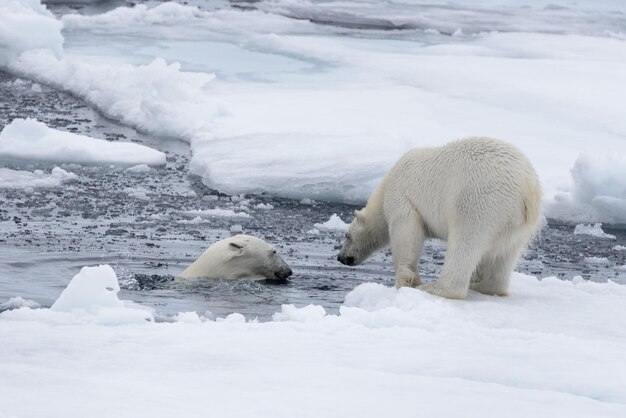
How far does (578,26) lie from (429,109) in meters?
10.1

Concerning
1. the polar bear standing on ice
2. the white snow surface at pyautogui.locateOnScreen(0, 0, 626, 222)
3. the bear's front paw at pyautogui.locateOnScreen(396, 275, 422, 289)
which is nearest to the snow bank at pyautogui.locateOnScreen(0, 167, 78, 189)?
the white snow surface at pyautogui.locateOnScreen(0, 0, 626, 222)

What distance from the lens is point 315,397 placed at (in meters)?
3.51

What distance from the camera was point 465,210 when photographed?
5305 mm

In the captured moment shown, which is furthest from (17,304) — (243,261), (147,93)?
(147,93)

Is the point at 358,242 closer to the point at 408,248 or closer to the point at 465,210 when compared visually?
the point at 408,248

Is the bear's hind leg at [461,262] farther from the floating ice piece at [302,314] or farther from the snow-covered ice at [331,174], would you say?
the floating ice piece at [302,314]

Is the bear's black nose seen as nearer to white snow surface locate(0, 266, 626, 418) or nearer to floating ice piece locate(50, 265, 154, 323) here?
white snow surface locate(0, 266, 626, 418)

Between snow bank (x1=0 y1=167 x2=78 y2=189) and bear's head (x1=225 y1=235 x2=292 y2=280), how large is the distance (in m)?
2.78

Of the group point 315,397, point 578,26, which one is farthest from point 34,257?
point 578,26

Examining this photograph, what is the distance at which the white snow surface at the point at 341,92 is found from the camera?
8836 millimetres

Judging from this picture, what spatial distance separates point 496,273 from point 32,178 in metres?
4.54

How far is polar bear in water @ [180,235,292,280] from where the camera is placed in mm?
6344

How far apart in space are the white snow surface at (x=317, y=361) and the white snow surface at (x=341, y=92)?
3760mm

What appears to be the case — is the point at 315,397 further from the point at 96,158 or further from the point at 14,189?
the point at 96,158
